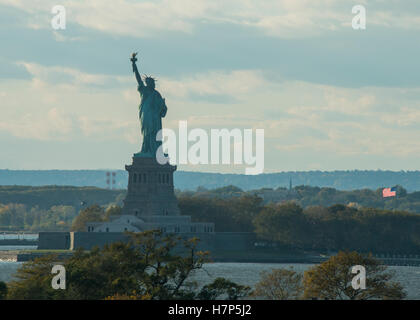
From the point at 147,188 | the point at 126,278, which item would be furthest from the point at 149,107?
the point at 126,278

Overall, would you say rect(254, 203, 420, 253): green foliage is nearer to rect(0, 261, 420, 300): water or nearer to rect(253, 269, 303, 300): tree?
rect(0, 261, 420, 300): water

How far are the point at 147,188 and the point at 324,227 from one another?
102 ft

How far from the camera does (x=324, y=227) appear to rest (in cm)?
19000

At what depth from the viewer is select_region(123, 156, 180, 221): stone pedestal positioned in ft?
568

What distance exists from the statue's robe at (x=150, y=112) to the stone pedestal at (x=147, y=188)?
207cm

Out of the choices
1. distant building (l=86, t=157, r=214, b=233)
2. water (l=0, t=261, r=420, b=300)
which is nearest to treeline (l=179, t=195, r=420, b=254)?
water (l=0, t=261, r=420, b=300)

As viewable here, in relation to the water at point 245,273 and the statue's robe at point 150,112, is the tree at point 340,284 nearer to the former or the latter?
the water at point 245,273

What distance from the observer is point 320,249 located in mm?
188250

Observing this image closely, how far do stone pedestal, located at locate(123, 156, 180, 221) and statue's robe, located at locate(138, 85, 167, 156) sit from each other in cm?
207

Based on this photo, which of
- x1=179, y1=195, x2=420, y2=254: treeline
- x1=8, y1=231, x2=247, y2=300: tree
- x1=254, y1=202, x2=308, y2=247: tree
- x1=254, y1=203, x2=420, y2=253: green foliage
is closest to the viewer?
x1=8, y1=231, x2=247, y2=300: tree

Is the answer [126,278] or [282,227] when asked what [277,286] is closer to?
[126,278]

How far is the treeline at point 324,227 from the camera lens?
612 feet
